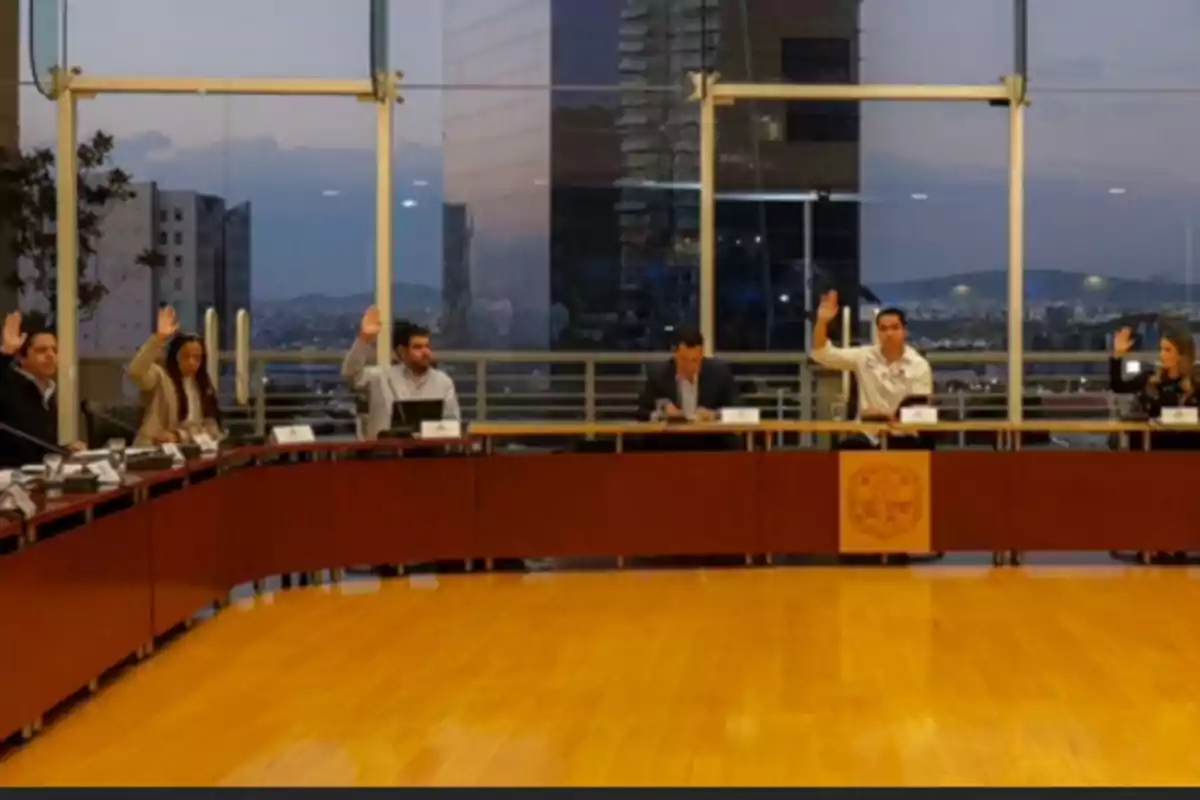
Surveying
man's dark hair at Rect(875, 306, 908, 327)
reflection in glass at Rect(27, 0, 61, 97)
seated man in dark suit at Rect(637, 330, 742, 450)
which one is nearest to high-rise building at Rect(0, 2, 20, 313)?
reflection in glass at Rect(27, 0, 61, 97)

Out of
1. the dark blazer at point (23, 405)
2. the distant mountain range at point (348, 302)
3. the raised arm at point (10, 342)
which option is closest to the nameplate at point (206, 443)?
the dark blazer at point (23, 405)

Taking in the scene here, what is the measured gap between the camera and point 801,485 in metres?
8.52

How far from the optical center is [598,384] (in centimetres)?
1112

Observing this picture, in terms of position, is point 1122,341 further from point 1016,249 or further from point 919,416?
point 919,416

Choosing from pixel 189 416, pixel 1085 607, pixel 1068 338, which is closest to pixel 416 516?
pixel 189 416

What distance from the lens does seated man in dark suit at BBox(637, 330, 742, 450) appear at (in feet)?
28.2

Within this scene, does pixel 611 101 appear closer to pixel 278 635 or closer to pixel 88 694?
pixel 278 635

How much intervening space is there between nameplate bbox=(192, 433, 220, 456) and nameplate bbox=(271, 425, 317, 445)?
0.50 metres

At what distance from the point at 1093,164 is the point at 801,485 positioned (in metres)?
3.16

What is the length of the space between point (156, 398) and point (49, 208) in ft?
9.39

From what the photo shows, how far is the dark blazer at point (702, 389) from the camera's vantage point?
28.5 ft

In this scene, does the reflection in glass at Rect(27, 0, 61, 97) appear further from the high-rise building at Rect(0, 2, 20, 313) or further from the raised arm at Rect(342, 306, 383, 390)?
the raised arm at Rect(342, 306, 383, 390)

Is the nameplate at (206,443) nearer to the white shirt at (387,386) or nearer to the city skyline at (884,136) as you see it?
the white shirt at (387,386)

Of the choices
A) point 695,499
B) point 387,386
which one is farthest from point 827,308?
point 387,386
